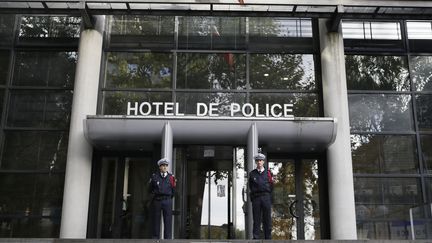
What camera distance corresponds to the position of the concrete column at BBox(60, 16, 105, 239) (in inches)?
525

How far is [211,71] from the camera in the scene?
1499 cm

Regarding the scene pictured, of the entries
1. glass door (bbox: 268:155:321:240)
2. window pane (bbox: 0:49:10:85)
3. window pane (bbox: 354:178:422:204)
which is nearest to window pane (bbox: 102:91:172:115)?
window pane (bbox: 0:49:10:85)

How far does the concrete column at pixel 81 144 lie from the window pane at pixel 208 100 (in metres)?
2.44

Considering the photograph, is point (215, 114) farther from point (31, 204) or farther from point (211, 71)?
point (31, 204)

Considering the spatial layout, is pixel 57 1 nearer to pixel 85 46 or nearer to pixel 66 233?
pixel 85 46

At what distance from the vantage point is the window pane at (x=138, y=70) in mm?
14867

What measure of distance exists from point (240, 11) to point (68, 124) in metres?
5.83

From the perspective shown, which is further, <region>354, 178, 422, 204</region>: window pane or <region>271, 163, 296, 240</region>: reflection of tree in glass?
<region>354, 178, 422, 204</region>: window pane

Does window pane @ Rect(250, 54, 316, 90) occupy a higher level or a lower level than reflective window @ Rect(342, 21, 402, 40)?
lower

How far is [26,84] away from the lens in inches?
601

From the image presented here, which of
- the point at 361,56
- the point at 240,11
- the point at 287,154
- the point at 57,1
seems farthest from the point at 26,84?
the point at 361,56

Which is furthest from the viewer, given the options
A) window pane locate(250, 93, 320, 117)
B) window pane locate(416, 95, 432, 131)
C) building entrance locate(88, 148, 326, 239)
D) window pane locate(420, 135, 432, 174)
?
window pane locate(416, 95, 432, 131)

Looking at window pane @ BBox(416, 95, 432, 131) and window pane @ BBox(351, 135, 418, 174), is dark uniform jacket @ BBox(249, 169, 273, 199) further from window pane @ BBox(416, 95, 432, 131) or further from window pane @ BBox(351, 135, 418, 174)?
window pane @ BBox(416, 95, 432, 131)

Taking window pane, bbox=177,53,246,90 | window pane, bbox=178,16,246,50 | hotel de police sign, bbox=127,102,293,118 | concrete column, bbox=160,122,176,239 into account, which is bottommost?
concrete column, bbox=160,122,176,239
